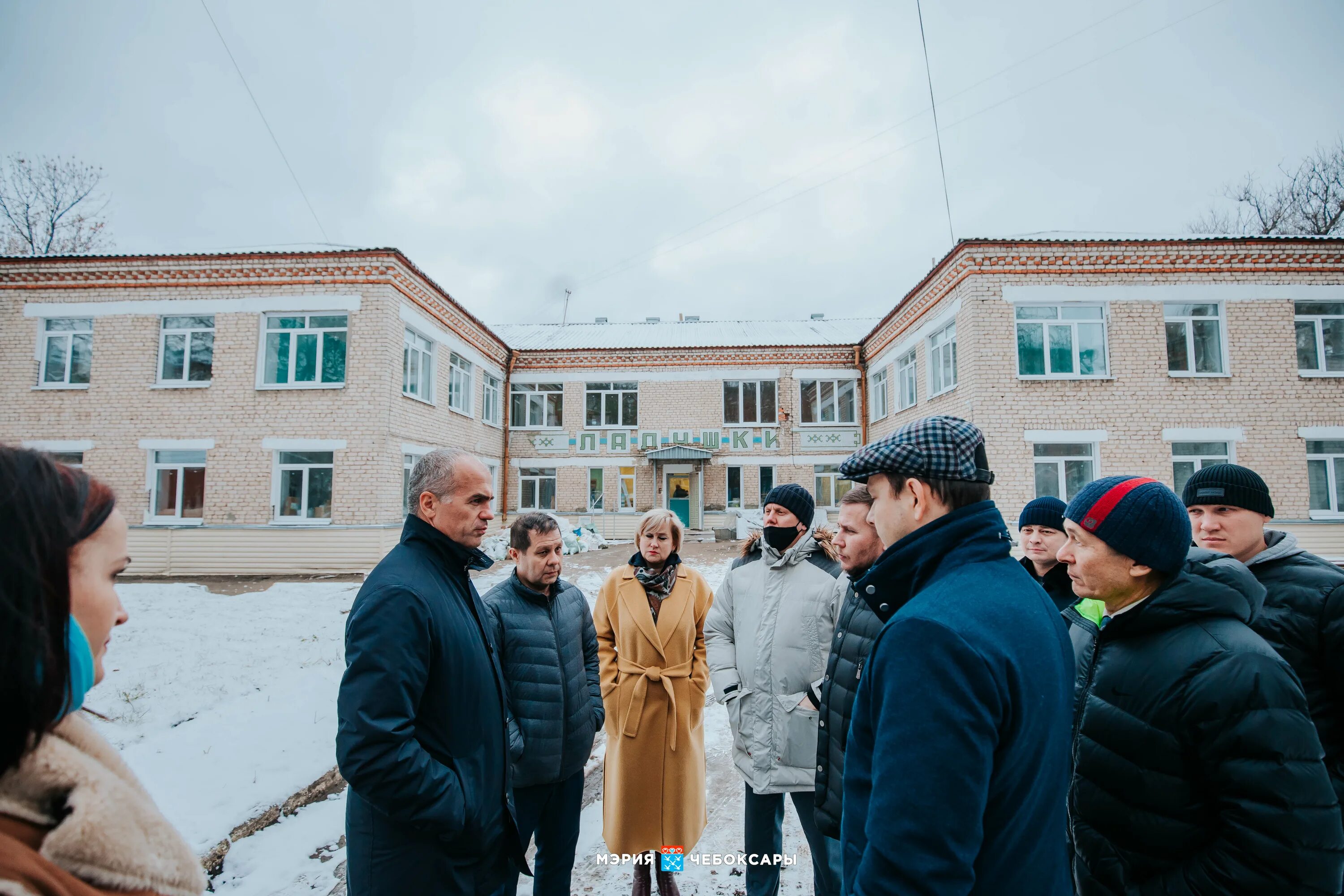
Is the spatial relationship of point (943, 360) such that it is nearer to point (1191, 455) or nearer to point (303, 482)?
point (1191, 455)

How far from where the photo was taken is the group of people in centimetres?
88

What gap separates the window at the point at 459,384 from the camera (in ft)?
53.6

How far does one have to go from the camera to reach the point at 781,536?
3.26m

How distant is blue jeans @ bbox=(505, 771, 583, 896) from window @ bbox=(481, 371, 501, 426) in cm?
1672

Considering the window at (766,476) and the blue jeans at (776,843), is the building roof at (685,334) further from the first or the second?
the blue jeans at (776,843)

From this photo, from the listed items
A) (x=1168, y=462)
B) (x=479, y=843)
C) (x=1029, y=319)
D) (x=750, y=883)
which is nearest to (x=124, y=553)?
(x=479, y=843)

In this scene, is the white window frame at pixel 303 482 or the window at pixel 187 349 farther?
the window at pixel 187 349

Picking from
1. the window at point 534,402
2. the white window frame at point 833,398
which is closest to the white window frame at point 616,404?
the window at point 534,402

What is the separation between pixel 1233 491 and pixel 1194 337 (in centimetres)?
1378

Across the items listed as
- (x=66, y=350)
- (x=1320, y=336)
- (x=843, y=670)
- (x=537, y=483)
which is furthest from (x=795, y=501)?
(x=66, y=350)

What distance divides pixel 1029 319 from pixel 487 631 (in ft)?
45.4

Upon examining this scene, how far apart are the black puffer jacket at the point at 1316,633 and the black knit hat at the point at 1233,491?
1.12 ft

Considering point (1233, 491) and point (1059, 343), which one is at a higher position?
point (1059, 343)

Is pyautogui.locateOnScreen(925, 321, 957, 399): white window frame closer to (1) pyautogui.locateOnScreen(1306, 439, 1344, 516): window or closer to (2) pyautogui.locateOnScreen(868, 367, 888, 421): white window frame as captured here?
Answer: (2) pyautogui.locateOnScreen(868, 367, 888, 421): white window frame
